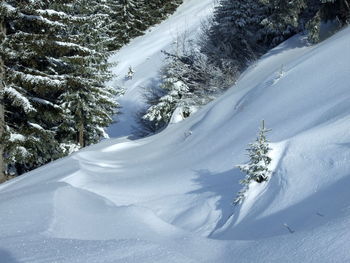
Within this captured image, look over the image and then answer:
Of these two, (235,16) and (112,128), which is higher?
(235,16)

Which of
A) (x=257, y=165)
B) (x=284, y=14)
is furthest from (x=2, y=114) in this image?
(x=284, y=14)

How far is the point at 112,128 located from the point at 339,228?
2630cm

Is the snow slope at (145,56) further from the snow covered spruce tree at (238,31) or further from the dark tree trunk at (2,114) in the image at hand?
the dark tree trunk at (2,114)

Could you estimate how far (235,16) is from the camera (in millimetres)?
17141

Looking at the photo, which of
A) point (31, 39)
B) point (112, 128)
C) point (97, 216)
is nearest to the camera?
point (97, 216)

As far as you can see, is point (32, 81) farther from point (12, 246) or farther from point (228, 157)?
point (12, 246)

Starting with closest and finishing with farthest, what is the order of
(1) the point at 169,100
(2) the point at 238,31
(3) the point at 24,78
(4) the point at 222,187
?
(4) the point at 222,187, (3) the point at 24,78, (2) the point at 238,31, (1) the point at 169,100

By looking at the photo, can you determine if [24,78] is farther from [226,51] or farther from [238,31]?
[238,31]

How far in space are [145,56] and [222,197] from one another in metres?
29.7

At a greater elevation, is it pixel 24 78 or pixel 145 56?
pixel 24 78

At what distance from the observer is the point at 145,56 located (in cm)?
3375

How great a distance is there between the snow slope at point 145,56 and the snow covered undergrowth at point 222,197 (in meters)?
19.2

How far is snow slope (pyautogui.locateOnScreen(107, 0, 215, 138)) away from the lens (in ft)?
93.9

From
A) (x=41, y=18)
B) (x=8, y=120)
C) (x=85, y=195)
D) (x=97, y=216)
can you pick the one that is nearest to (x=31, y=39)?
(x=41, y=18)
